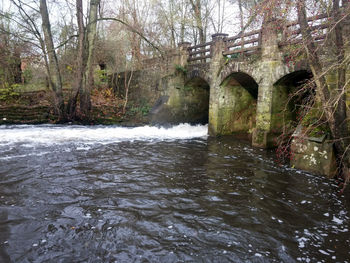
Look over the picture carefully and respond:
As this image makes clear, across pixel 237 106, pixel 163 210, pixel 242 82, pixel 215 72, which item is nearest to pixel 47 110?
pixel 215 72

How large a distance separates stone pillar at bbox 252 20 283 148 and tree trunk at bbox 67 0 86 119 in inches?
392

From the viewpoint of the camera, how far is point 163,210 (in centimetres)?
464

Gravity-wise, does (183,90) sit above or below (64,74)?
below

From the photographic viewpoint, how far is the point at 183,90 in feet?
51.2

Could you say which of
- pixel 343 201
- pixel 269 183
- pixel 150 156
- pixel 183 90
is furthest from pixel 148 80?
pixel 343 201

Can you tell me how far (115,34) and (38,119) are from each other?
9.22m

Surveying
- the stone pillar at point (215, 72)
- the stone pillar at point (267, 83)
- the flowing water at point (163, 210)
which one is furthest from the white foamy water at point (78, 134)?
the stone pillar at point (267, 83)

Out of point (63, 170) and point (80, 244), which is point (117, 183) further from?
point (80, 244)

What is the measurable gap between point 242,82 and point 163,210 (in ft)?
31.0

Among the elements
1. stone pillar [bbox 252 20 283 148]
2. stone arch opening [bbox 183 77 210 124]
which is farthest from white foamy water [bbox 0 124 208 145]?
stone pillar [bbox 252 20 283 148]

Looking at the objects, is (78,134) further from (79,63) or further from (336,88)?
(336,88)

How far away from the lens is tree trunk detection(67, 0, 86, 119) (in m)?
14.4

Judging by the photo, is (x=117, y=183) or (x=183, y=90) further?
(x=183, y=90)

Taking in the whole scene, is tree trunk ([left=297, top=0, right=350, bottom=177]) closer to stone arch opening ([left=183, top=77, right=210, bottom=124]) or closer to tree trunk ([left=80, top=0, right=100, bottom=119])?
stone arch opening ([left=183, top=77, right=210, bottom=124])
